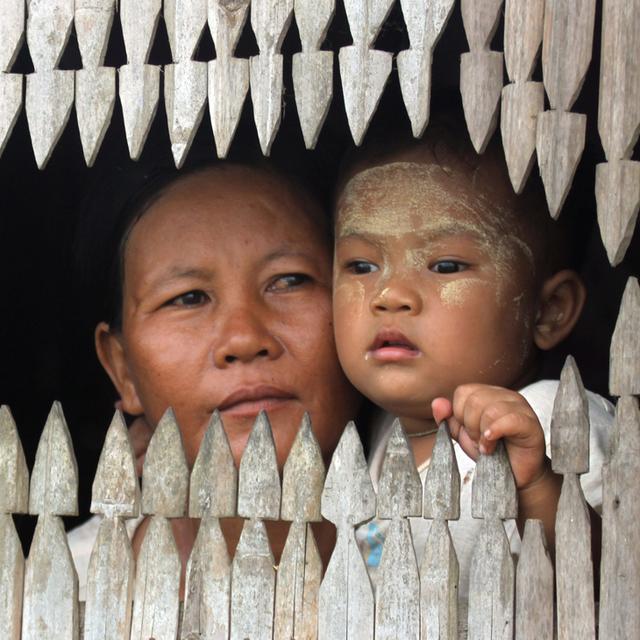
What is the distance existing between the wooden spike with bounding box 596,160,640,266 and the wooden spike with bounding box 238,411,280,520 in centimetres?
72

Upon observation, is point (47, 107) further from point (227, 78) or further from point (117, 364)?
point (117, 364)

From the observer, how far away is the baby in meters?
3.43

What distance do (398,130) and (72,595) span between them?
1.29 m

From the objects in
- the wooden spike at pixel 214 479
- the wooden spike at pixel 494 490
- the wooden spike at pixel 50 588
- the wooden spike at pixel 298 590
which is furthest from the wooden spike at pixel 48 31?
the wooden spike at pixel 494 490

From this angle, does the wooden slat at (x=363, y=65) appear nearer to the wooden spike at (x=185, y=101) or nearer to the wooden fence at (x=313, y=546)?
the wooden spike at (x=185, y=101)

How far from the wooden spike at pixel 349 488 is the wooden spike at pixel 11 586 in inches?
23.4

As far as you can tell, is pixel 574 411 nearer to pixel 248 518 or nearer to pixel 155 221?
pixel 248 518

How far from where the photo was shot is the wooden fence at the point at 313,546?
2.77m

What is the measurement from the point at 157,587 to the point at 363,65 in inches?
40.3

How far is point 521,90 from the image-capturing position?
2799 mm

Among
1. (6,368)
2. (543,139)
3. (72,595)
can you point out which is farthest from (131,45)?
(6,368)

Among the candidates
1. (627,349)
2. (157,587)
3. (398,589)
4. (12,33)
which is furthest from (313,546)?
(12,33)

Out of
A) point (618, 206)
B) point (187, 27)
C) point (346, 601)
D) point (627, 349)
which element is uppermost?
point (187, 27)

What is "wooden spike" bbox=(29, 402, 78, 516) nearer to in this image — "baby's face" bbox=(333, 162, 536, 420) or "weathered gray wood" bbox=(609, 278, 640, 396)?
"baby's face" bbox=(333, 162, 536, 420)
